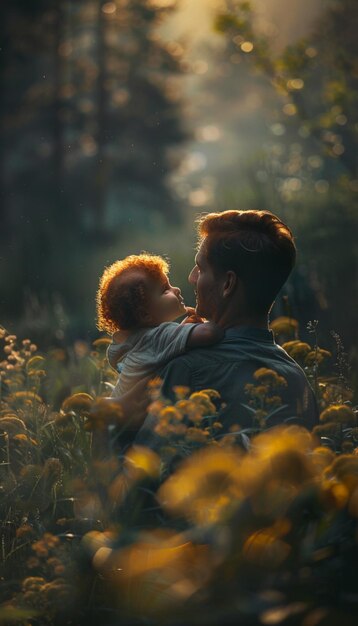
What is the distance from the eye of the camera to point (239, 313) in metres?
3.27

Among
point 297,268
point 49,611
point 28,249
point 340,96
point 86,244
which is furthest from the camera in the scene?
point 86,244

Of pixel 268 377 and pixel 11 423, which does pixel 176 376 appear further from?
pixel 11 423

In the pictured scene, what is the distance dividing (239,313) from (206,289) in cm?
16

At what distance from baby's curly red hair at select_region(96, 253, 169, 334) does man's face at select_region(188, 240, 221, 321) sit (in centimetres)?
30

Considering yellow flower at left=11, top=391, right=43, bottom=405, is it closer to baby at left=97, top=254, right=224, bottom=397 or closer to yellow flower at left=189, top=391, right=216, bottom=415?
baby at left=97, top=254, right=224, bottom=397

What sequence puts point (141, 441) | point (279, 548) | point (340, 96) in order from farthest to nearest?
point (340, 96)
point (141, 441)
point (279, 548)

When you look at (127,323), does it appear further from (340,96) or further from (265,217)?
(340,96)

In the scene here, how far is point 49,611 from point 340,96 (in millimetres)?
7157

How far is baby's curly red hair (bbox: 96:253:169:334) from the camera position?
3.50m

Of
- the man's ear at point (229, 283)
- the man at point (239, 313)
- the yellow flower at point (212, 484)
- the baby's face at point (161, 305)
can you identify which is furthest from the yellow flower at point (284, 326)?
the yellow flower at point (212, 484)

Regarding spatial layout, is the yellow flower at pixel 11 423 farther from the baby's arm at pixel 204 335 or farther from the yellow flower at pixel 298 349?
the yellow flower at pixel 298 349

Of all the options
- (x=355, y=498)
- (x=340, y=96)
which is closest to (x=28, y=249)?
(x=340, y=96)

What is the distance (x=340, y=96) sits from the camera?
8.79m

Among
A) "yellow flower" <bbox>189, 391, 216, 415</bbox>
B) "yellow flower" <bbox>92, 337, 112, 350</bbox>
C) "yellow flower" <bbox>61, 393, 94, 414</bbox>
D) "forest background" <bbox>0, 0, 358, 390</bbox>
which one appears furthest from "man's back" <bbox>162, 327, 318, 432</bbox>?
"forest background" <bbox>0, 0, 358, 390</bbox>
